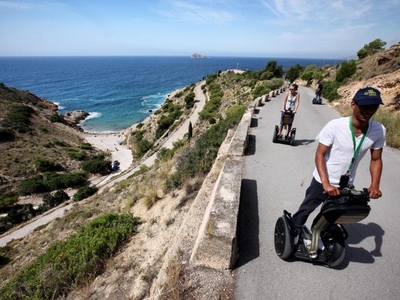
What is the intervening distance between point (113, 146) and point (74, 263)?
144ft

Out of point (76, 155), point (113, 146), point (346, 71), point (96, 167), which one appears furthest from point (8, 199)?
point (346, 71)

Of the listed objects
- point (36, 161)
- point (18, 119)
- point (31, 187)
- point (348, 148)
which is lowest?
point (31, 187)

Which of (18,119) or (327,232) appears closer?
(327,232)

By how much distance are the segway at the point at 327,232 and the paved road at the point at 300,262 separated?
0.23m

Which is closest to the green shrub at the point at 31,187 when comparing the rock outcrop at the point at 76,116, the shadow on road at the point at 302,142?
the shadow on road at the point at 302,142

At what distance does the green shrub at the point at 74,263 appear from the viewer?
14.9ft

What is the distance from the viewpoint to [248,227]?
3.96 m

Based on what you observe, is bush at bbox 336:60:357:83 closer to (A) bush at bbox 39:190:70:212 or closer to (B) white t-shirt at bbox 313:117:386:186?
(B) white t-shirt at bbox 313:117:386:186

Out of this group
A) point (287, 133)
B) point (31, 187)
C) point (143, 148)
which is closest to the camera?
point (287, 133)

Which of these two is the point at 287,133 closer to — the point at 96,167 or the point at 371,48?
the point at 96,167

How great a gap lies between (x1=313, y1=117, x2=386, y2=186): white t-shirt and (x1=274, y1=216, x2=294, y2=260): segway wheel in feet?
2.99

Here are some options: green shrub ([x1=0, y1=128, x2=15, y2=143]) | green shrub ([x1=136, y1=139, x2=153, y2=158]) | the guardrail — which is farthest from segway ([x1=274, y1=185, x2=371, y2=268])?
green shrub ([x1=0, y1=128, x2=15, y2=143])

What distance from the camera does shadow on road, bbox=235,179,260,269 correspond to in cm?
335

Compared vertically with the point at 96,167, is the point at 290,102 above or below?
above
